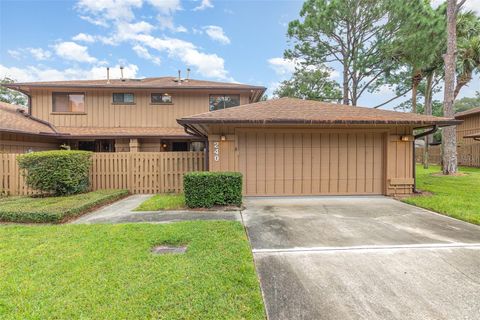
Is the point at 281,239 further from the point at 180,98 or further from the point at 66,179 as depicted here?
the point at 180,98

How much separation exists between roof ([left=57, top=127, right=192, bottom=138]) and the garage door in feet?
16.7

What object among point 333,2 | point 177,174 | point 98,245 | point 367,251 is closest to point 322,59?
point 333,2

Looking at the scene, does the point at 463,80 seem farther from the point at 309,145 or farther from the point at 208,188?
the point at 208,188

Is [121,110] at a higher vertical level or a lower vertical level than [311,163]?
higher

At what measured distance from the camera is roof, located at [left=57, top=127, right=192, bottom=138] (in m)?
10.4

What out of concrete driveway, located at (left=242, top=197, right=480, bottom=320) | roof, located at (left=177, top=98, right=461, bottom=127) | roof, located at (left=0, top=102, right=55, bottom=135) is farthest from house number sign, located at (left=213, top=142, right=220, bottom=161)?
roof, located at (left=0, top=102, right=55, bottom=135)

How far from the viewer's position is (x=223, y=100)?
12.1m

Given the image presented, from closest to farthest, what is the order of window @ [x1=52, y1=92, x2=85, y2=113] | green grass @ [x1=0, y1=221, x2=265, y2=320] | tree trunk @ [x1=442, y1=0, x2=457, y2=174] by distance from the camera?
green grass @ [x1=0, y1=221, x2=265, y2=320] → tree trunk @ [x1=442, y1=0, x2=457, y2=174] → window @ [x1=52, y1=92, x2=85, y2=113]

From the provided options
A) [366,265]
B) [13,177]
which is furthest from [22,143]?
[366,265]

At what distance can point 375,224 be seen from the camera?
455cm

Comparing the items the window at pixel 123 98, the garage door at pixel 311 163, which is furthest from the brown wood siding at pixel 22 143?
the garage door at pixel 311 163

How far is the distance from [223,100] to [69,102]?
8.03m

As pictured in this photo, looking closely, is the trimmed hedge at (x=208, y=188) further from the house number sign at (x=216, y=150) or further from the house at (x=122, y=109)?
the house at (x=122, y=109)

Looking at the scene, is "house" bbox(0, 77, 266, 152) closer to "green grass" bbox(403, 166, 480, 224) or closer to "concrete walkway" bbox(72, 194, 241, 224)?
"concrete walkway" bbox(72, 194, 241, 224)
